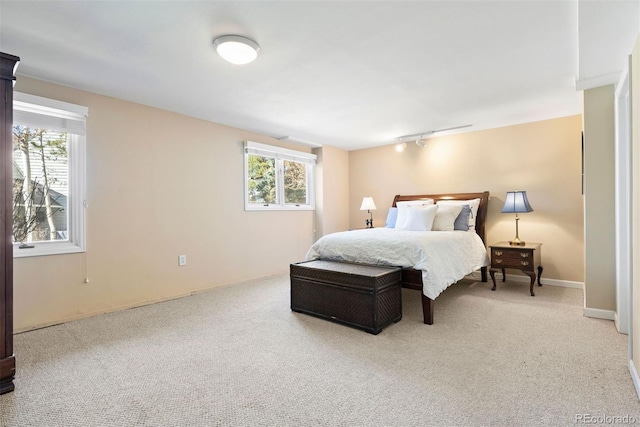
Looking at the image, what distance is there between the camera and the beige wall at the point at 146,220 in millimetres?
2957

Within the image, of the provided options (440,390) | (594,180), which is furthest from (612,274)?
(440,390)

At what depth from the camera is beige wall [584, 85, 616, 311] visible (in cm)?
284

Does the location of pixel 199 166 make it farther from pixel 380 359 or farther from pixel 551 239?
pixel 551 239

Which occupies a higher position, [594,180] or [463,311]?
[594,180]

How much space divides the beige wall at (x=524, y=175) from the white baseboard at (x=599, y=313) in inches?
54.1

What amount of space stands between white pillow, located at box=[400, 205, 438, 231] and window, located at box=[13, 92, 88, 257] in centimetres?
376

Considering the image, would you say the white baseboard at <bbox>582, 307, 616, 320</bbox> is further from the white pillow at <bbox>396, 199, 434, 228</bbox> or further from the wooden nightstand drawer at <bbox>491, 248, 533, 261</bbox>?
the white pillow at <bbox>396, 199, 434, 228</bbox>

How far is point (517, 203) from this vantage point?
4098 mm

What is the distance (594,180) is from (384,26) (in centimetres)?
245

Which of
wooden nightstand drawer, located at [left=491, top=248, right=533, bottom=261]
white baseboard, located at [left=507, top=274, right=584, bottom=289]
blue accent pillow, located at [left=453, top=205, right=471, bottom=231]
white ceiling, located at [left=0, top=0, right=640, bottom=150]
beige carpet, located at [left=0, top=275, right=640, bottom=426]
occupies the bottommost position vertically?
beige carpet, located at [left=0, top=275, right=640, bottom=426]

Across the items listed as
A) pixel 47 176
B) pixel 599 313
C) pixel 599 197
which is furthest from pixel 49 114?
pixel 599 313

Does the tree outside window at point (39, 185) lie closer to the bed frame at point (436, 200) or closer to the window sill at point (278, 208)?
the window sill at point (278, 208)

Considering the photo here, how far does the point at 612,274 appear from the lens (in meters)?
2.85

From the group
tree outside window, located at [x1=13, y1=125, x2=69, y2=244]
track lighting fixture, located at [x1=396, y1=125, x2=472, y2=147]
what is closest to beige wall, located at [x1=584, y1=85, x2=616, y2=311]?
track lighting fixture, located at [x1=396, y1=125, x2=472, y2=147]
